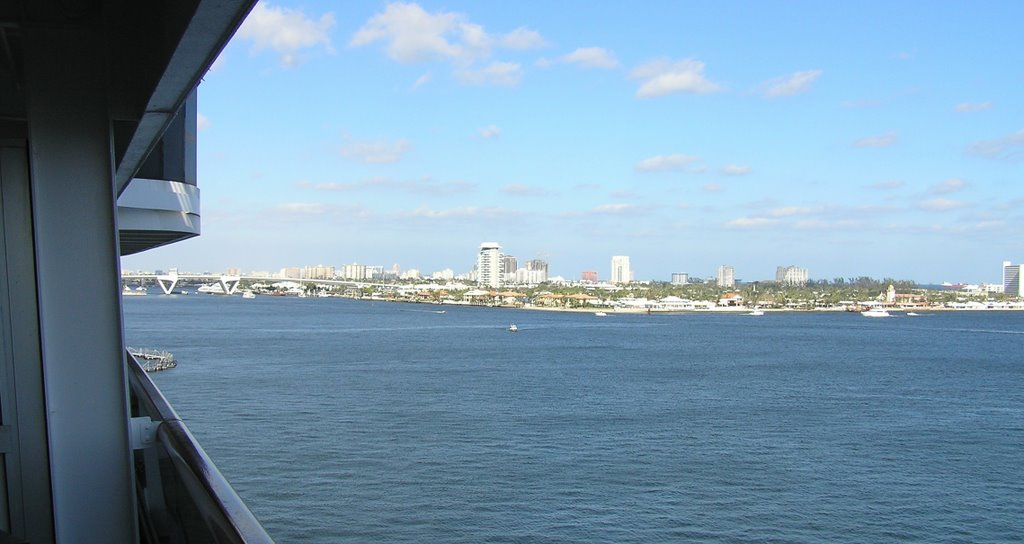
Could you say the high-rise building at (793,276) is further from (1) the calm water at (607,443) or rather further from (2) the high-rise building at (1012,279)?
(1) the calm water at (607,443)

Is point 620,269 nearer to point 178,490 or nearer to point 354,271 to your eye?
point 354,271

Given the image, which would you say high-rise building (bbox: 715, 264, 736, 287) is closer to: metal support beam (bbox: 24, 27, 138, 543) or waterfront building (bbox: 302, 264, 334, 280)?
waterfront building (bbox: 302, 264, 334, 280)

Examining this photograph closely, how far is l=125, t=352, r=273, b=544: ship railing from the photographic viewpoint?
0.91 m

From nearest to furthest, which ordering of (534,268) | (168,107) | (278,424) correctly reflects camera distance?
(168,107)
(278,424)
(534,268)

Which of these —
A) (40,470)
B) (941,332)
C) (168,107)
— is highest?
(168,107)

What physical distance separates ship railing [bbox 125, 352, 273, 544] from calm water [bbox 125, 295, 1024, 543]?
23.6 feet

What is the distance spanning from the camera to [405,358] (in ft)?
79.8

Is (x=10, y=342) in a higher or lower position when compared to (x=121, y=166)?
lower

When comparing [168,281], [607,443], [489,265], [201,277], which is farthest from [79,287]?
[489,265]

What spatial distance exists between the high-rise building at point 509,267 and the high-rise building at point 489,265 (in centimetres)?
460

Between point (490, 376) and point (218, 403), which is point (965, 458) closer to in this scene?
point (490, 376)

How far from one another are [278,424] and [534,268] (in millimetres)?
103286

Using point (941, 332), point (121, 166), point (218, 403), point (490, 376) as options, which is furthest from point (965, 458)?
point (941, 332)

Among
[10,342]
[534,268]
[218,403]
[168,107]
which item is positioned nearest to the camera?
[168,107]
